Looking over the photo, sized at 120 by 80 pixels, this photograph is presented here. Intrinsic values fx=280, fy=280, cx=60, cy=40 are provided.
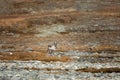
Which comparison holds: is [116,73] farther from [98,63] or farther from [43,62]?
[43,62]

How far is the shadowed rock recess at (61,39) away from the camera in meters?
18.9

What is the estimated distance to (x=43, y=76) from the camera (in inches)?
720

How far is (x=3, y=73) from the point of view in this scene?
18812 millimetres

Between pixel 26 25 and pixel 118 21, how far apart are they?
9491 millimetres

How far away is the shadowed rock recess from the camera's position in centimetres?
1886

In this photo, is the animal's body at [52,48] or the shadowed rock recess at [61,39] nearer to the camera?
the shadowed rock recess at [61,39]

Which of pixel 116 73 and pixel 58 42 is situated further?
pixel 58 42

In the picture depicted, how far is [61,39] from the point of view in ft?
80.6

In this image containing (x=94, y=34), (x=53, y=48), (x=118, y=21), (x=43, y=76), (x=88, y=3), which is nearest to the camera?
(x=43, y=76)

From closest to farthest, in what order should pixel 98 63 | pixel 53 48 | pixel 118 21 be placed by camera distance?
pixel 98 63
pixel 53 48
pixel 118 21

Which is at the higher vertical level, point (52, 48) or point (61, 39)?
point (61, 39)

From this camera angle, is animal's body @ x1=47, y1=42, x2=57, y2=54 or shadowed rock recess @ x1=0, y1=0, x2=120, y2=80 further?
animal's body @ x1=47, y1=42, x2=57, y2=54

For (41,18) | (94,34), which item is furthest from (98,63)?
(41,18)

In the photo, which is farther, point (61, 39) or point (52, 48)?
point (61, 39)
